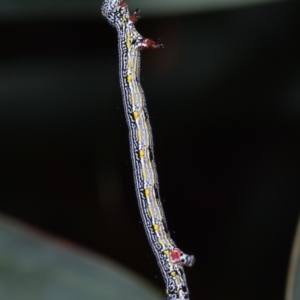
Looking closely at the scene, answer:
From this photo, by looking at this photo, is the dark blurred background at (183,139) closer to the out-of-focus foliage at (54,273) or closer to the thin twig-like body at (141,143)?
the thin twig-like body at (141,143)

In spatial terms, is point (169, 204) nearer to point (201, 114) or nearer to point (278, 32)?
point (201, 114)

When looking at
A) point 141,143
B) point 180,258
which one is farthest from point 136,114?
point 180,258

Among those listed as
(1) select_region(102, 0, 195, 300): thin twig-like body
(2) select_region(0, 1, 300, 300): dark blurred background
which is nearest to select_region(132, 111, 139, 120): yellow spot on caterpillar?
(1) select_region(102, 0, 195, 300): thin twig-like body

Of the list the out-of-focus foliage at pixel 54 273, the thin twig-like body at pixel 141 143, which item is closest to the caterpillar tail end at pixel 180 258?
the thin twig-like body at pixel 141 143

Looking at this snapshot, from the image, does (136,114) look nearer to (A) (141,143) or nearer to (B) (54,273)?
(A) (141,143)

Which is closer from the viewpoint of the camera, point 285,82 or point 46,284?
point 46,284

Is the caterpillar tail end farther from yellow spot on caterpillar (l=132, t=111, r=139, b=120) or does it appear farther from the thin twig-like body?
yellow spot on caterpillar (l=132, t=111, r=139, b=120)

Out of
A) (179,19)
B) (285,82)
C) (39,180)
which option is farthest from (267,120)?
(39,180)
